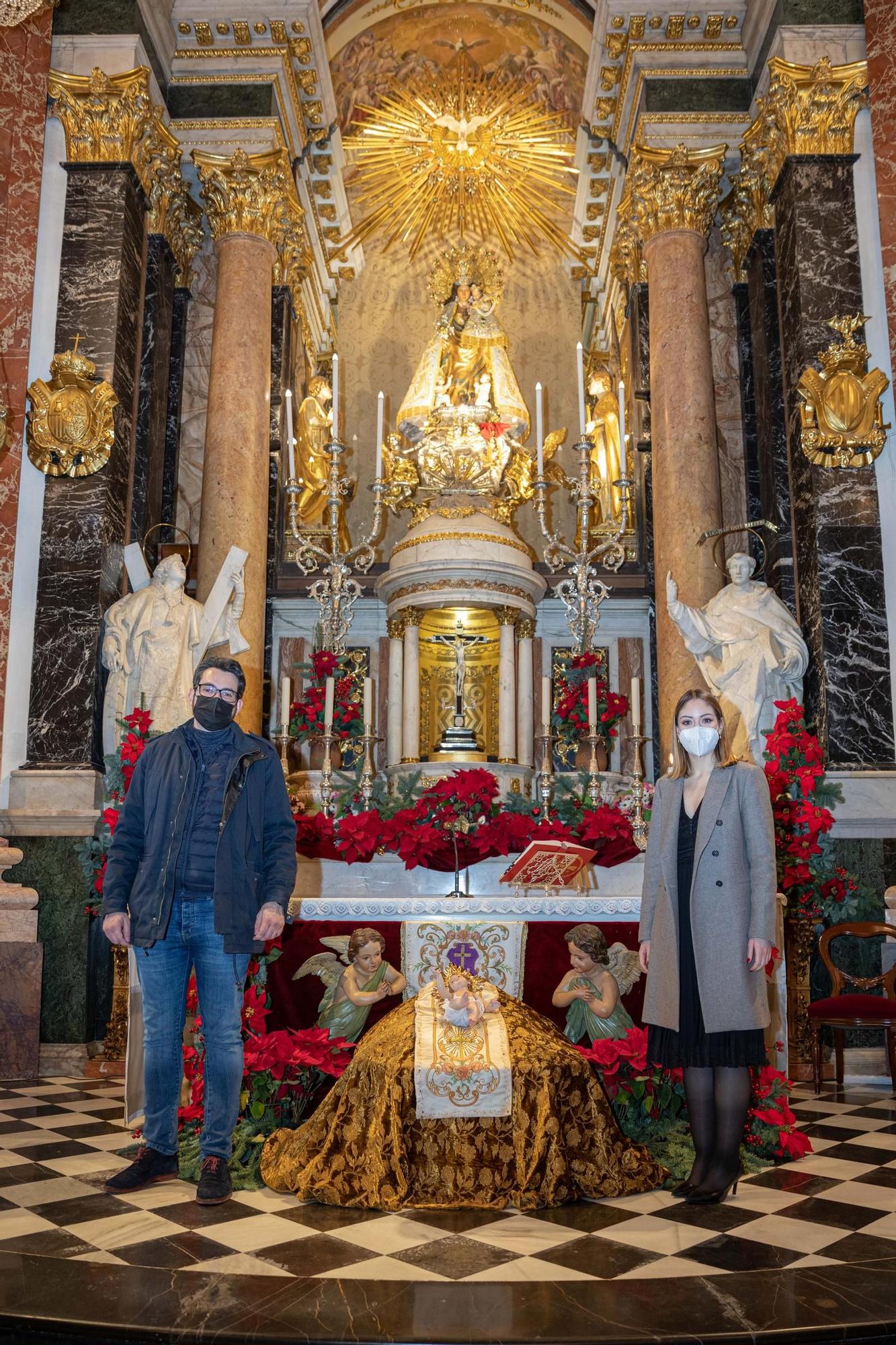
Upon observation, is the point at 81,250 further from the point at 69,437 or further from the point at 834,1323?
the point at 834,1323

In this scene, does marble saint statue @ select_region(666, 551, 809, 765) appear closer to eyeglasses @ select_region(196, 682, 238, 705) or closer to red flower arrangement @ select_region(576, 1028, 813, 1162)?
red flower arrangement @ select_region(576, 1028, 813, 1162)

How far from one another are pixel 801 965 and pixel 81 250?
7.49 metres

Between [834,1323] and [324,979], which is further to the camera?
[324,979]

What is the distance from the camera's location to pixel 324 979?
479 cm

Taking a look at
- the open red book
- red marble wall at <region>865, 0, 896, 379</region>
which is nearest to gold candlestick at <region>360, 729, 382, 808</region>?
the open red book

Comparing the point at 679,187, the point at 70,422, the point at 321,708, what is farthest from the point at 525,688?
the point at 679,187

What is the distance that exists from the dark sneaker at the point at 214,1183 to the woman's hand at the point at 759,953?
1903 millimetres

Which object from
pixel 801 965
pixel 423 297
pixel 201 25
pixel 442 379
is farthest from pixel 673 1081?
pixel 423 297

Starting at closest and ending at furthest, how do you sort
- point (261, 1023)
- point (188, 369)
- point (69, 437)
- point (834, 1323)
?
point (834, 1323) → point (261, 1023) → point (69, 437) → point (188, 369)

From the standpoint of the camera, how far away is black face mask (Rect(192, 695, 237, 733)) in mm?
4059

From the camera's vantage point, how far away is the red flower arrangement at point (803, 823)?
650cm

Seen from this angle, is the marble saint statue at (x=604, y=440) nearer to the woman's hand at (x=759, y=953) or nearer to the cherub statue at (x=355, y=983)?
the cherub statue at (x=355, y=983)

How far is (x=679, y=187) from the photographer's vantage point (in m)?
10.4

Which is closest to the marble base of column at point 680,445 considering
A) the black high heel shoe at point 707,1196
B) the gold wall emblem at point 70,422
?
the gold wall emblem at point 70,422
